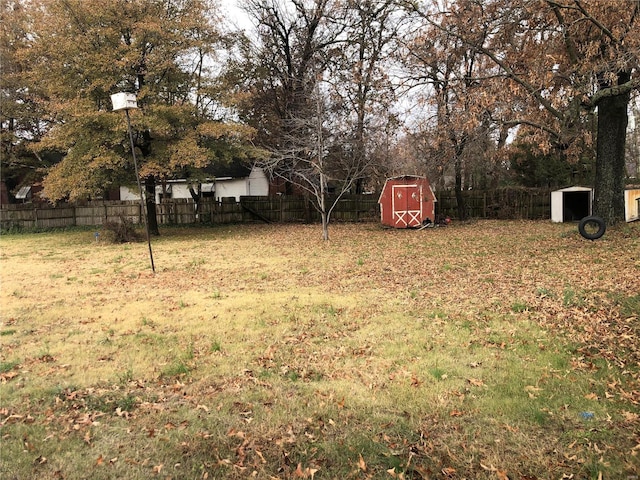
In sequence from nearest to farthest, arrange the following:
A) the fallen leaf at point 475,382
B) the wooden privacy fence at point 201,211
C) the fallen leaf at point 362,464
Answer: the fallen leaf at point 362,464 → the fallen leaf at point 475,382 → the wooden privacy fence at point 201,211

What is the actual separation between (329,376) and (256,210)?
21104mm

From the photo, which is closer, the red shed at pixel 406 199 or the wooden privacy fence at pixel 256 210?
the red shed at pixel 406 199

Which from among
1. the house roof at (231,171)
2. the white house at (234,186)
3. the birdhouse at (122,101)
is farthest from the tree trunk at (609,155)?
the house roof at (231,171)

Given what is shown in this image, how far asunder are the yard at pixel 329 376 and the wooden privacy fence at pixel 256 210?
1498cm

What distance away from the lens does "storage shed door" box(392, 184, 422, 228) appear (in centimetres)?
1903

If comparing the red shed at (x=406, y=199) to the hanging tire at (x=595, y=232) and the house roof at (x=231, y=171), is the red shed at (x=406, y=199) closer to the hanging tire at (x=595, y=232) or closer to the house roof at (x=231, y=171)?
the hanging tire at (x=595, y=232)

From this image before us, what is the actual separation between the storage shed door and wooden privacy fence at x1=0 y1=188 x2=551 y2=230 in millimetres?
4435

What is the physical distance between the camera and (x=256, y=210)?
967 inches

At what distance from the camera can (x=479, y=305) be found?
6027 millimetres

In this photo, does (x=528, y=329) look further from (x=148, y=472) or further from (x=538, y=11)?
(x=538, y=11)

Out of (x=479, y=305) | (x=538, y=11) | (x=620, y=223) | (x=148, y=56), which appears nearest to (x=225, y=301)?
(x=479, y=305)

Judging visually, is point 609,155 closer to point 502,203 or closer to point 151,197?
point 502,203

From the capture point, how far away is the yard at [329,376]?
273cm

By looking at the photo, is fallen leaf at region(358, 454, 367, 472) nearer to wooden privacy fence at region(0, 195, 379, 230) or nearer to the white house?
wooden privacy fence at region(0, 195, 379, 230)
